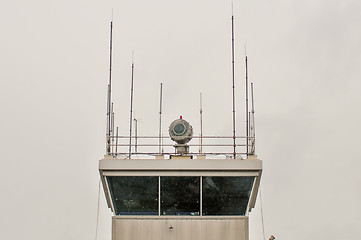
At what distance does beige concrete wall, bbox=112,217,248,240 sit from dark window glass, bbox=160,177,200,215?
0.93ft

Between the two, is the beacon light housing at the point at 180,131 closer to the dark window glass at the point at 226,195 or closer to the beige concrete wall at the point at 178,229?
the dark window glass at the point at 226,195

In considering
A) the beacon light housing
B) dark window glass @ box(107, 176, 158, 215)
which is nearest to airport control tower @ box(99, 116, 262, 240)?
dark window glass @ box(107, 176, 158, 215)

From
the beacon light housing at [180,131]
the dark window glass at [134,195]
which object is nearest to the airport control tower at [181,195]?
the dark window glass at [134,195]

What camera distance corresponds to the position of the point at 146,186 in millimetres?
22125

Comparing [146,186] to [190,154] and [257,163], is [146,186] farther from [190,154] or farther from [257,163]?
[257,163]

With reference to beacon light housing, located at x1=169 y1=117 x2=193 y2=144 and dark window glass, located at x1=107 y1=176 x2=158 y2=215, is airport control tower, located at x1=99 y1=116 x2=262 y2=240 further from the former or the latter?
beacon light housing, located at x1=169 y1=117 x2=193 y2=144

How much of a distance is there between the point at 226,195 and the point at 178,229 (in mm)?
1727

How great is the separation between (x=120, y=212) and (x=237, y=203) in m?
3.49

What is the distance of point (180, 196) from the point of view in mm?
22250

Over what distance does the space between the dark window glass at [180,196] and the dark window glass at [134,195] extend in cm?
26

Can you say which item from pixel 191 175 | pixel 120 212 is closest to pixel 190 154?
pixel 191 175

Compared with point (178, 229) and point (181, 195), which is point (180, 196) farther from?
point (178, 229)

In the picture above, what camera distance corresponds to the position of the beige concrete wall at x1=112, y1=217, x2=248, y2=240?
22062 millimetres

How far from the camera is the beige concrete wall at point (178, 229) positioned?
22.1m
